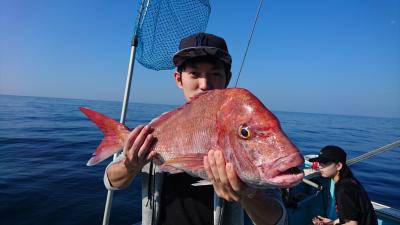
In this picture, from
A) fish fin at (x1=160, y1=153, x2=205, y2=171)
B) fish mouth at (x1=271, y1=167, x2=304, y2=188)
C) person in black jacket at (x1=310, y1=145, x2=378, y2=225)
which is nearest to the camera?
fish mouth at (x1=271, y1=167, x2=304, y2=188)

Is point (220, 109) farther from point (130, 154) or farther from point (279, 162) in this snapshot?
point (130, 154)

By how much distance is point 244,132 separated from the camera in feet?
6.12

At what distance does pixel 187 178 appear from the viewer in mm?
2840

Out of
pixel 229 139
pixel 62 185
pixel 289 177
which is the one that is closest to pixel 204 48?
pixel 229 139

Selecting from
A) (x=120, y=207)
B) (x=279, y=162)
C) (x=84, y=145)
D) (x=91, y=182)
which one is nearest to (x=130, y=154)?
(x=279, y=162)

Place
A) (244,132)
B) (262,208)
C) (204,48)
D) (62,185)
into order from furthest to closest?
1. (62,185)
2. (204,48)
3. (262,208)
4. (244,132)

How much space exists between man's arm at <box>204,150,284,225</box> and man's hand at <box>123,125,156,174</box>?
0.59 metres

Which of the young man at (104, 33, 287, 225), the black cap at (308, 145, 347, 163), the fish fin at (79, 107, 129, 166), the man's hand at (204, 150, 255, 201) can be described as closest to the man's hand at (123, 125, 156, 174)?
the young man at (104, 33, 287, 225)

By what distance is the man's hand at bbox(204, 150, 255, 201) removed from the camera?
1.90m

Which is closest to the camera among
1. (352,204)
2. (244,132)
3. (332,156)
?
(244,132)

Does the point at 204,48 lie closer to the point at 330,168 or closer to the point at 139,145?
the point at 139,145

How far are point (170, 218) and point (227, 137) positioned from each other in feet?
4.21

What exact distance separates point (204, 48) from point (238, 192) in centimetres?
131

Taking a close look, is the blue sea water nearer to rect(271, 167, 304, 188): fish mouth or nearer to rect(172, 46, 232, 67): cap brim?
rect(172, 46, 232, 67): cap brim
